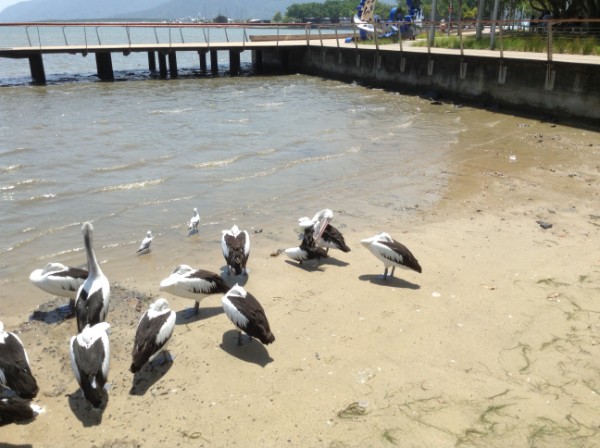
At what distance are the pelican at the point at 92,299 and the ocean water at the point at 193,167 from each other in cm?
149

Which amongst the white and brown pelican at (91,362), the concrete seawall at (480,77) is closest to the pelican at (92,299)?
the white and brown pelican at (91,362)

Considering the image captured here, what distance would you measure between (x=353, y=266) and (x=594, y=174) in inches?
315

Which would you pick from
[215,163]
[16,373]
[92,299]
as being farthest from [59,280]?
[215,163]

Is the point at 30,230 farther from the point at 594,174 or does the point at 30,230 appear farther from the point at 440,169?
the point at 594,174

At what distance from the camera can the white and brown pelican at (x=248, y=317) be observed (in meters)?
6.04

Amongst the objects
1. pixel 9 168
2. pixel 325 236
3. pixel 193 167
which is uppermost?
pixel 325 236

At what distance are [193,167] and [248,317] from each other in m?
9.27

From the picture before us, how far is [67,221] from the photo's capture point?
10.7m

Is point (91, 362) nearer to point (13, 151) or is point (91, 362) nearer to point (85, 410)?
point (85, 410)

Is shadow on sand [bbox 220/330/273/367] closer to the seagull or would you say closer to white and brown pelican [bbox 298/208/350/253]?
white and brown pelican [bbox 298/208/350/253]

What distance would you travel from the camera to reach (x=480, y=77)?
23.9 meters

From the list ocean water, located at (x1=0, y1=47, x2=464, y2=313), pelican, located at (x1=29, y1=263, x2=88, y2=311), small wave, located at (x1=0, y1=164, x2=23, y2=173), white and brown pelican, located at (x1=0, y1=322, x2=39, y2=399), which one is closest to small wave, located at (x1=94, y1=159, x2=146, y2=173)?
ocean water, located at (x1=0, y1=47, x2=464, y2=313)

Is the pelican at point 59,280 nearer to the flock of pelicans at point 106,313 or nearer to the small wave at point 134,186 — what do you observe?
the flock of pelicans at point 106,313

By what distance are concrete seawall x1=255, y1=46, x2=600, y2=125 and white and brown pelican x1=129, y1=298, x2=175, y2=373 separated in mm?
17612
